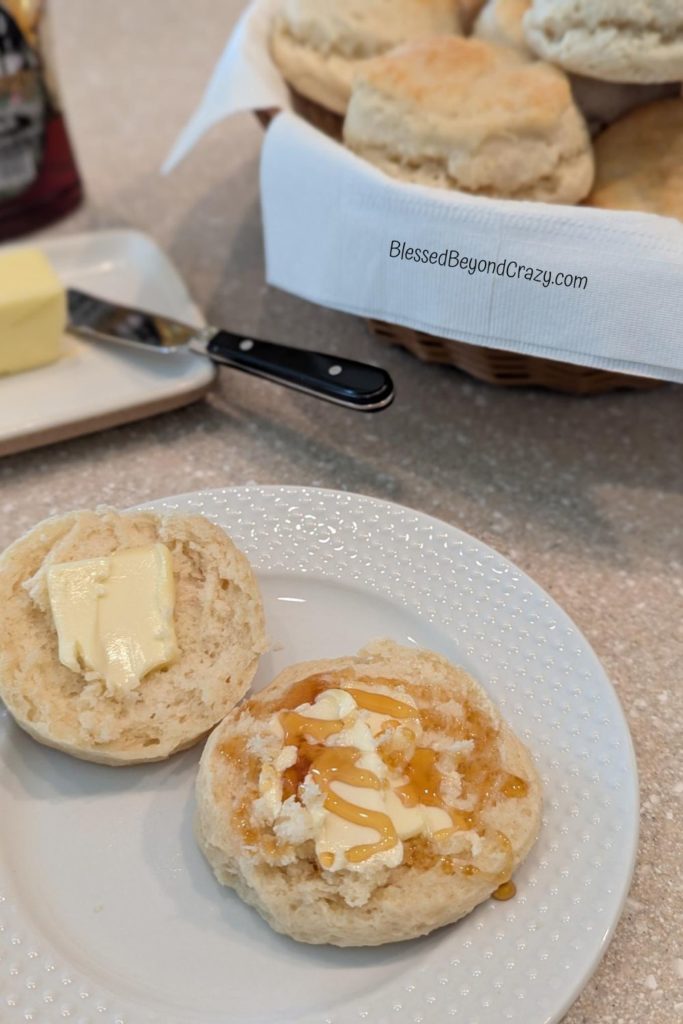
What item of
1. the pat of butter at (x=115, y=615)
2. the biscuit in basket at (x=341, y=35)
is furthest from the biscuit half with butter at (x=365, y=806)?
the biscuit in basket at (x=341, y=35)

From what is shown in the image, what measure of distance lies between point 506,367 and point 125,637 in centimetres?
62

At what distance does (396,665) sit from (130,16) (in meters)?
2.10

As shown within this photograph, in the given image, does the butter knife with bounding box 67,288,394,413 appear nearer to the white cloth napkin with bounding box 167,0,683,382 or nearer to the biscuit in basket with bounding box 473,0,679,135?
the white cloth napkin with bounding box 167,0,683,382

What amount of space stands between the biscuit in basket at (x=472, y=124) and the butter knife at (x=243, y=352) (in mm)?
241

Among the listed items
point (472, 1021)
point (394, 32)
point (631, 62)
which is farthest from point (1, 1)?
point (472, 1021)

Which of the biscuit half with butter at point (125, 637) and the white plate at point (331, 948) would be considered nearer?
the white plate at point (331, 948)

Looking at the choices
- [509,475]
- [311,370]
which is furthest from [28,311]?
[509,475]

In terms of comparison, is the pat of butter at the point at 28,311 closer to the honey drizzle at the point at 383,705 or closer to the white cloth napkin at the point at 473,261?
the white cloth napkin at the point at 473,261

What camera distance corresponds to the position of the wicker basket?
3.84 ft

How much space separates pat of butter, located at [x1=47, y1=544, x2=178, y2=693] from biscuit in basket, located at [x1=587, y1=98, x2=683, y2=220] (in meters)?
0.70

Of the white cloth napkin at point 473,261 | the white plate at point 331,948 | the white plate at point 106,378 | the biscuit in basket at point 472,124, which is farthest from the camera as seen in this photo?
the white plate at point 106,378

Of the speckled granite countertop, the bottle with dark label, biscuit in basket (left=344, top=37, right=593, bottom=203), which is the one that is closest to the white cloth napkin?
biscuit in basket (left=344, top=37, right=593, bottom=203)

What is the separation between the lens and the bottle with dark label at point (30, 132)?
1.38m

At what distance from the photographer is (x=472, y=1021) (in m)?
0.65
